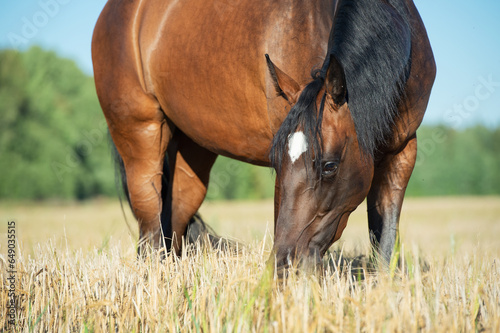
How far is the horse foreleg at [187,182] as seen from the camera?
5078mm

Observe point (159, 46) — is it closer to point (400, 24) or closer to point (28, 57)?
point (400, 24)

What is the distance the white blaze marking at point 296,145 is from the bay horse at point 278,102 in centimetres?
1

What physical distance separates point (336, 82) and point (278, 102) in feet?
2.16

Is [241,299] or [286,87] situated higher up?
[286,87]

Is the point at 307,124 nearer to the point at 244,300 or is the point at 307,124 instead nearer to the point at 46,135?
the point at 244,300

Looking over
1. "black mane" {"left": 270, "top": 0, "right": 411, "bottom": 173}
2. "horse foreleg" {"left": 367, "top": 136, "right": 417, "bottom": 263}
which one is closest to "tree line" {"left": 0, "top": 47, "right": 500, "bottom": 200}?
"horse foreleg" {"left": 367, "top": 136, "right": 417, "bottom": 263}

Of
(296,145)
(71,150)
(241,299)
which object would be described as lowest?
(241,299)

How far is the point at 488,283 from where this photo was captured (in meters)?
3.07

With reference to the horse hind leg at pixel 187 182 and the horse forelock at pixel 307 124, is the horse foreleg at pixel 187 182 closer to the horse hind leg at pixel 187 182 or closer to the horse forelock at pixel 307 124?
the horse hind leg at pixel 187 182

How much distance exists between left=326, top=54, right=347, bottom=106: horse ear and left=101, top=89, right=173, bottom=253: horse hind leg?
7.08 feet

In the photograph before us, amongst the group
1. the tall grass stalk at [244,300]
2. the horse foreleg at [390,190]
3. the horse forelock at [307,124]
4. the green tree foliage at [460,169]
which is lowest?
the tall grass stalk at [244,300]

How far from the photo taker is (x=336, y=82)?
276 cm

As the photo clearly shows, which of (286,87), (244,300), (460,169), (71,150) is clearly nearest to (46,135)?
(71,150)

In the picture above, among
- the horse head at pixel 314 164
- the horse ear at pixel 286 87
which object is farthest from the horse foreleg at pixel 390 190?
the horse ear at pixel 286 87
